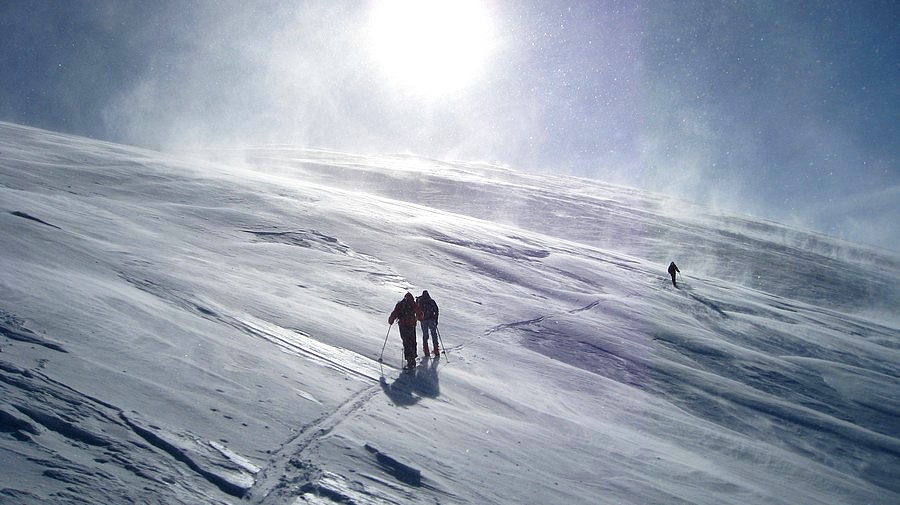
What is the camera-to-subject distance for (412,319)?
9352 mm

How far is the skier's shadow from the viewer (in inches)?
304

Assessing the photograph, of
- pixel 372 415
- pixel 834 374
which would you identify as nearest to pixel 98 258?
pixel 372 415

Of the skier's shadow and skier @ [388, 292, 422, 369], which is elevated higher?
skier @ [388, 292, 422, 369]

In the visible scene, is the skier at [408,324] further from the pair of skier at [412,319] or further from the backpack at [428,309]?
the backpack at [428,309]

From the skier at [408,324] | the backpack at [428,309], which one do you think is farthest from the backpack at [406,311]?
the backpack at [428,309]

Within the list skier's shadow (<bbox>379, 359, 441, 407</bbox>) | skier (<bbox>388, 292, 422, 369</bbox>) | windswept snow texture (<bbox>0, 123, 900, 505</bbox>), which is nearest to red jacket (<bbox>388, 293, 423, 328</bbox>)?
skier (<bbox>388, 292, 422, 369</bbox>)

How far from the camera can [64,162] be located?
813 inches

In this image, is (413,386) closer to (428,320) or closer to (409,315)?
(409,315)

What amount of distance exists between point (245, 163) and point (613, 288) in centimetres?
3770

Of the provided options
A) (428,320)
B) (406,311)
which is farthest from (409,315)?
(428,320)

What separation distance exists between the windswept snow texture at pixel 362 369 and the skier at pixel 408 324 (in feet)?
1.38

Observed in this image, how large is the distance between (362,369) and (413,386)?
0.90 metres

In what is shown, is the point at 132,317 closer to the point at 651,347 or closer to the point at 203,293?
the point at 203,293

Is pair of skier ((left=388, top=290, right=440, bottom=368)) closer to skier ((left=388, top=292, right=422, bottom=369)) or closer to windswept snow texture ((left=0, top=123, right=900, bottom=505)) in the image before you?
skier ((left=388, top=292, right=422, bottom=369))
